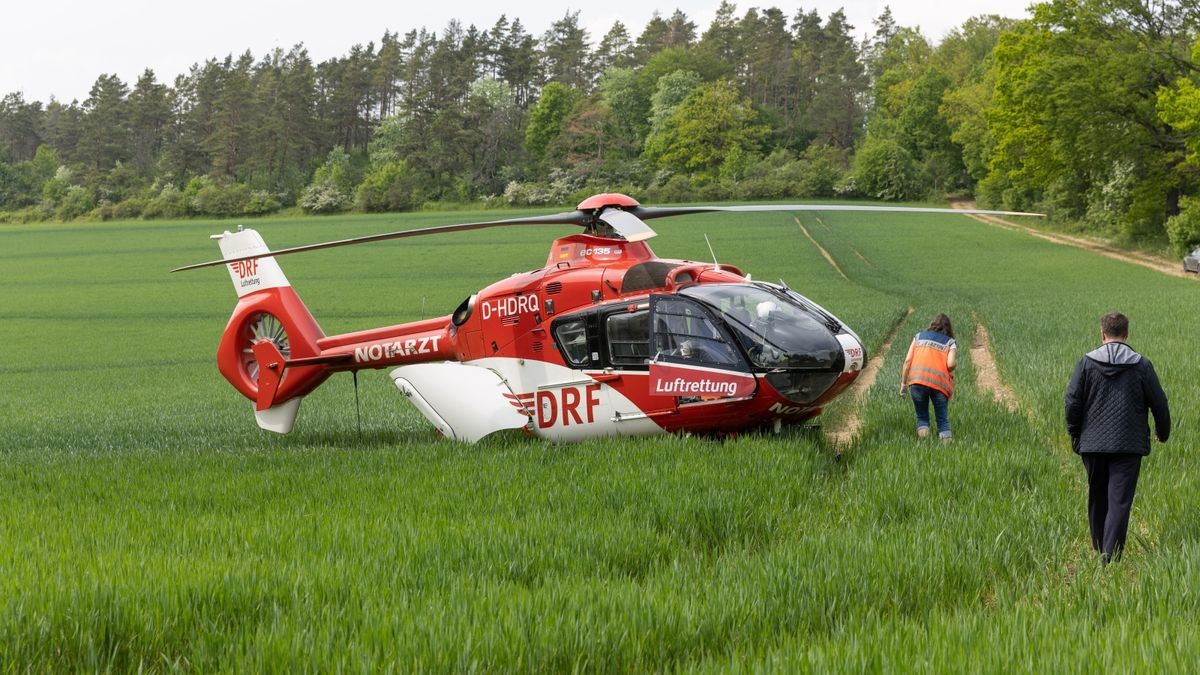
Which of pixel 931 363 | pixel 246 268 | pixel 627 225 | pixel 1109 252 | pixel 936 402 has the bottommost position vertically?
pixel 1109 252

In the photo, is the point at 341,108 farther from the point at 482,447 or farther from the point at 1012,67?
the point at 482,447

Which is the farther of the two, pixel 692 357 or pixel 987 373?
pixel 987 373

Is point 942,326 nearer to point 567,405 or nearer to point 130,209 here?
point 567,405

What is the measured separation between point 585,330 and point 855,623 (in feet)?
22.5

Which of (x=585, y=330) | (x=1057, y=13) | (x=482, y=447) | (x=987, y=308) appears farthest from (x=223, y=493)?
(x=1057, y=13)

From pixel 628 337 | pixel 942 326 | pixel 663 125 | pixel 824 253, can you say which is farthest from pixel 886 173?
pixel 628 337

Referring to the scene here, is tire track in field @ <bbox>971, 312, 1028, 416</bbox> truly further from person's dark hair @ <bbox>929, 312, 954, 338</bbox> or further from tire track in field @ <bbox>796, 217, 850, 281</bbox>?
tire track in field @ <bbox>796, 217, 850, 281</bbox>

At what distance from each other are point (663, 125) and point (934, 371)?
3291 inches

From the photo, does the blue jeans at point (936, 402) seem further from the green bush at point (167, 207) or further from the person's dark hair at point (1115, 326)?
the green bush at point (167, 207)

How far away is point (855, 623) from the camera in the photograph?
5.73 metres

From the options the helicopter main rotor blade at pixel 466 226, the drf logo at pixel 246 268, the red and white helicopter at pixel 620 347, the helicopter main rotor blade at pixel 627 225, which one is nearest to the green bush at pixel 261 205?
the drf logo at pixel 246 268

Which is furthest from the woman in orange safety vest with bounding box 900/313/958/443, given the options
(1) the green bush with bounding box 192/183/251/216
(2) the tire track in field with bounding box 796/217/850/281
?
(1) the green bush with bounding box 192/183/251/216

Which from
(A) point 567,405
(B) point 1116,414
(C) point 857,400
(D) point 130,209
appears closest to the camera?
(B) point 1116,414

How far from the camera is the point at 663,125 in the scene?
305 feet
